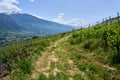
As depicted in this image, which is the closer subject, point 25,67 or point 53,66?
point 25,67

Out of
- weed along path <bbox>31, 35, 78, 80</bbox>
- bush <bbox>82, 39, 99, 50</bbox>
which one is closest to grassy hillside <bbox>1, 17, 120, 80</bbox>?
weed along path <bbox>31, 35, 78, 80</bbox>

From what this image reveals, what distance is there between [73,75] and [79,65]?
3418mm

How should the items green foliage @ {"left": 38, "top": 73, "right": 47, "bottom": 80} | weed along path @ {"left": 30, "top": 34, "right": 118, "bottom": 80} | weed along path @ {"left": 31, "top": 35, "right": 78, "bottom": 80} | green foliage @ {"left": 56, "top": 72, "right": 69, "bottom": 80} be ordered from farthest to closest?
weed along path @ {"left": 31, "top": 35, "right": 78, "bottom": 80}
weed along path @ {"left": 30, "top": 34, "right": 118, "bottom": 80}
green foliage @ {"left": 56, "top": 72, "right": 69, "bottom": 80}
green foliage @ {"left": 38, "top": 73, "right": 47, "bottom": 80}

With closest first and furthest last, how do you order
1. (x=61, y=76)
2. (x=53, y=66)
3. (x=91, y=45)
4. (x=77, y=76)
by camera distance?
1. (x=61, y=76)
2. (x=77, y=76)
3. (x=53, y=66)
4. (x=91, y=45)

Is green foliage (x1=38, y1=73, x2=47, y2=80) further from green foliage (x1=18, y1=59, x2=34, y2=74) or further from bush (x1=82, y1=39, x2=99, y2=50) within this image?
bush (x1=82, y1=39, x2=99, y2=50)

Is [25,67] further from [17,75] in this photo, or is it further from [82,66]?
[82,66]

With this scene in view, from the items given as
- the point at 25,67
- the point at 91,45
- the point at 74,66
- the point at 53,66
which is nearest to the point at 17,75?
the point at 25,67

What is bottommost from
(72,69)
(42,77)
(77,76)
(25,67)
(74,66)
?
(77,76)

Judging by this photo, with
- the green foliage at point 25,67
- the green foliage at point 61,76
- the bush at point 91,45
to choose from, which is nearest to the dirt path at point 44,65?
the green foliage at point 25,67

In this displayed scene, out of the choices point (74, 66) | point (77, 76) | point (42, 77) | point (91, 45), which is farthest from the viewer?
point (91, 45)

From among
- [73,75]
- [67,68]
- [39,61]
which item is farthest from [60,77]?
[39,61]

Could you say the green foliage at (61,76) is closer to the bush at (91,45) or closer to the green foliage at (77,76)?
the green foliage at (77,76)

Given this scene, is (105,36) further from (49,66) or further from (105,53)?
(49,66)

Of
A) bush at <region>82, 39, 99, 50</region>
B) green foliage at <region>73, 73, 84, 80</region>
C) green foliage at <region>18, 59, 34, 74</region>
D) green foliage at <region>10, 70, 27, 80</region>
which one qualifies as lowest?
green foliage at <region>73, 73, 84, 80</region>
